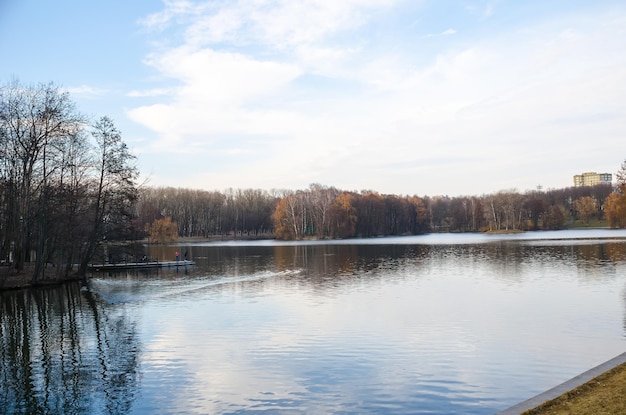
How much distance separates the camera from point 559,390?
9875 mm

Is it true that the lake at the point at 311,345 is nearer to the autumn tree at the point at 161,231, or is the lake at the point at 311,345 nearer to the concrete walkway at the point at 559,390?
the concrete walkway at the point at 559,390

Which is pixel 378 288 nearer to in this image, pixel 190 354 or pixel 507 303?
pixel 507 303

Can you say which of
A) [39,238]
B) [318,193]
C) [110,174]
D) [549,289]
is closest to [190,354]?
[549,289]

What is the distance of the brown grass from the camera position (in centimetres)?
820

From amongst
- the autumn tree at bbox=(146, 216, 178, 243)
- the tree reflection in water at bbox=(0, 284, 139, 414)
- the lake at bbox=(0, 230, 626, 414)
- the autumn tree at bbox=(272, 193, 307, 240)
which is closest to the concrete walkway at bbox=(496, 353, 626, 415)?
the lake at bbox=(0, 230, 626, 414)

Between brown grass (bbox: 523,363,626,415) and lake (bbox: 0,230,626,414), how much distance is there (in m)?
1.67

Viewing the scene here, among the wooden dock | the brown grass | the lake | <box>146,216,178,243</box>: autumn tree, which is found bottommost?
the lake

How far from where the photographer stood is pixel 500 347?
50.4ft

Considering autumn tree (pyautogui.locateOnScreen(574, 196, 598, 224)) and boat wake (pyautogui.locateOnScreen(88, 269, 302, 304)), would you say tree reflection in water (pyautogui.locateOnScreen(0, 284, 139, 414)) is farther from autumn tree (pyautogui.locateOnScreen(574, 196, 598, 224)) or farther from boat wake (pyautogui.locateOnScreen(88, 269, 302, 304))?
autumn tree (pyautogui.locateOnScreen(574, 196, 598, 224))

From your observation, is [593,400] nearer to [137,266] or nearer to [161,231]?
[137,266]

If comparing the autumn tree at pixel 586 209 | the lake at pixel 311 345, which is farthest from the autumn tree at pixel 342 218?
the lake at pixel 311 345

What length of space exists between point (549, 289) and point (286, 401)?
20.1 m

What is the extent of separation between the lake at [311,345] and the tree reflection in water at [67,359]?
0.18ft

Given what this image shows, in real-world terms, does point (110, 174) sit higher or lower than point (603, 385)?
higher
